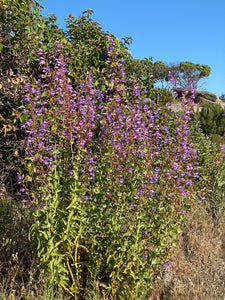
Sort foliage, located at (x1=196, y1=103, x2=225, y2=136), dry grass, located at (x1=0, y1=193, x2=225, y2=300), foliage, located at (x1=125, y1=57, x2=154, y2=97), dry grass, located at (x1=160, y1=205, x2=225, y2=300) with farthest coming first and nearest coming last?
foliage, located at (x1=196, y1=103, x2=225, y2=136)
foliage, located at (x1=125, y1=57, x2=154, y2=97)
dry grass, located at (x1=160, y1=205, x2=225, y2=300)
dry grass, located at (x1=0, y1=193, x2=225, y2=300)

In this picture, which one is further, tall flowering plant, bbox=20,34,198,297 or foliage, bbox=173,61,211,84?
foliage, bbox=173,61,211,84

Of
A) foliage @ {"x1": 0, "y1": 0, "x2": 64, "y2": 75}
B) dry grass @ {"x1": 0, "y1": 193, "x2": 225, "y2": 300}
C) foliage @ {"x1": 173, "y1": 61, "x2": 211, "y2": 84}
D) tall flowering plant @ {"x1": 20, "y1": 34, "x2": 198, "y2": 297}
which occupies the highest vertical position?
foliage @ {"x1": 173, "y1": 61, "x2": 211, "y2": 84}

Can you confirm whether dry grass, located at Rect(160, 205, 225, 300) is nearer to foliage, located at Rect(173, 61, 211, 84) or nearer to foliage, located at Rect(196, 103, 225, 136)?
foliage, located at Rect(196, 103, 225, 136)

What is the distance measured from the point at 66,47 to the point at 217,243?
3.80 meters

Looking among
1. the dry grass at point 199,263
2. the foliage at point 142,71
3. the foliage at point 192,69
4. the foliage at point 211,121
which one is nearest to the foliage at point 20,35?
the foliage at point 142,71

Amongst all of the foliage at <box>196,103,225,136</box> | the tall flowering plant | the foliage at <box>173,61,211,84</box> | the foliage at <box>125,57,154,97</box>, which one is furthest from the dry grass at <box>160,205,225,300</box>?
the foliage at <box>173,61,211,84</box>

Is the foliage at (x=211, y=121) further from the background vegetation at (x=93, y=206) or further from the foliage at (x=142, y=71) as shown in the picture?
the background vegetation at (x=93, y=206)

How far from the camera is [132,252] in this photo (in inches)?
104

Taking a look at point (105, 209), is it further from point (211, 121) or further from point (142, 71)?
point (211, 121)

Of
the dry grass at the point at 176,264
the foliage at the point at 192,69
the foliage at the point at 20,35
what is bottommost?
the dry grass at the point at 176,264

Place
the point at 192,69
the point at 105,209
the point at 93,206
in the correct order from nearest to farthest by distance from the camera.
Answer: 1. the point at 93,206
2. the point at 105,209
3. the point at 192,69

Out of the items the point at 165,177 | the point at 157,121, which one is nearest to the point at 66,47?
the point at 157,121

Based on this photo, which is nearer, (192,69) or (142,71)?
(142,71)

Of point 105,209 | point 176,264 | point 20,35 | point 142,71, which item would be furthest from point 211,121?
point 105,209
